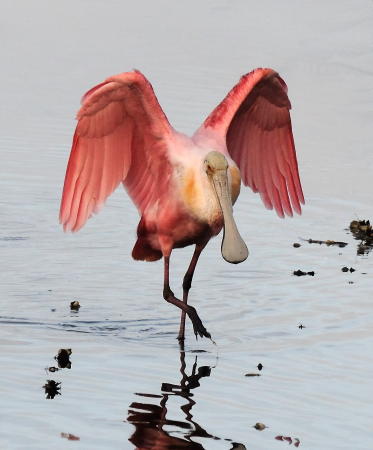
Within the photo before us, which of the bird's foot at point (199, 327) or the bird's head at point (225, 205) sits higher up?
the bird's head at point (225, 205)

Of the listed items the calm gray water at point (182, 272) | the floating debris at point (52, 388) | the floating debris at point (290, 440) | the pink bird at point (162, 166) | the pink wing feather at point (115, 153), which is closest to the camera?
the floating debris at point (290, 440)

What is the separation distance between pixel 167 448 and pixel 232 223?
2504mm

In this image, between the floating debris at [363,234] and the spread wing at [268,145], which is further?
the floating debris at [363,234]

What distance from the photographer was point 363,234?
13.3 meters

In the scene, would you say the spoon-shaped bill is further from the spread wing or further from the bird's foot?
the spread wing

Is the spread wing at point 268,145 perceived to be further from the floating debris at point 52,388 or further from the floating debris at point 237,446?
the floating debris at point 237,446

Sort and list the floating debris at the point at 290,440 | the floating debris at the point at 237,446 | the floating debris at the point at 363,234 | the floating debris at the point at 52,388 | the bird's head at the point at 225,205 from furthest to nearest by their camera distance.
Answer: the floating debris at the point at 363,234 → the bird's head at the point at 225,205 → the floating debris at the point at 52,388 → the floating debris at the point at 290,440 → the floating debris at the point at 237,446

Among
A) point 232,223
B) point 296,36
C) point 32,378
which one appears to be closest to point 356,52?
point 296,36

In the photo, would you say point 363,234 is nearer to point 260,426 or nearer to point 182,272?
point 182,272

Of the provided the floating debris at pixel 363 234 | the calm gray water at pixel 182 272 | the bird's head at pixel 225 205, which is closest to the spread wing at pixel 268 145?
the calm gray water at pixel 182 272

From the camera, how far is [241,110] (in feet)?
38.0

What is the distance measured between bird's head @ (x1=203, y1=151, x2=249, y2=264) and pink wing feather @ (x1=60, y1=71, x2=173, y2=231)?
53 centimetres

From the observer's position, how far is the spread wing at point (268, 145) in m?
11.7

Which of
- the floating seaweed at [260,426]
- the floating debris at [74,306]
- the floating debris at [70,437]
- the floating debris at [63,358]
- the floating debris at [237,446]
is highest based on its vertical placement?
the floating debris at [74,306]
